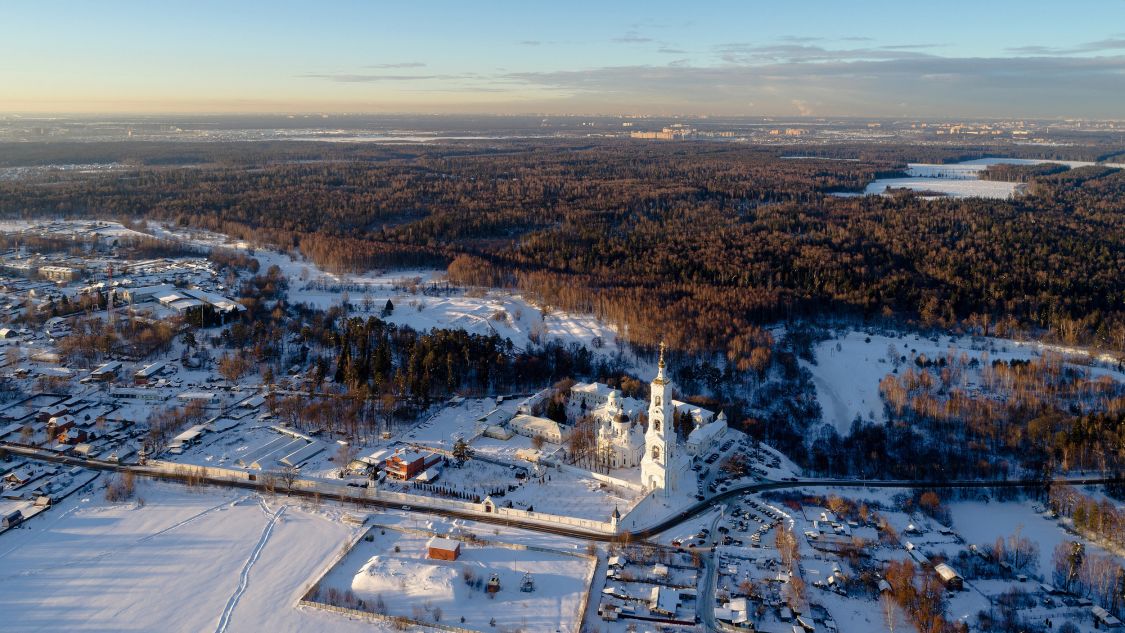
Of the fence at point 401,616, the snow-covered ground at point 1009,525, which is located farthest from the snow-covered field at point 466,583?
the snow-covered ground at point 1009,525

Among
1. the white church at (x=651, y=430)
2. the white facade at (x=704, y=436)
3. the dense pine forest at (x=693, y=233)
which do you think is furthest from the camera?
the dense pine forest at (x=693, y=233)

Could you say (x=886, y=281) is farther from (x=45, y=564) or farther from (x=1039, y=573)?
(x=45, y=564)

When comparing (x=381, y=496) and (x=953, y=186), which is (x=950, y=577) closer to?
(x=381, y=496)

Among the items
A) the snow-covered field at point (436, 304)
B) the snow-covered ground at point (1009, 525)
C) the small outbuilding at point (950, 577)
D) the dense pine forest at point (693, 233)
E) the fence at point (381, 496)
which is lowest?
the snow-covered ground at point (1009, 525)

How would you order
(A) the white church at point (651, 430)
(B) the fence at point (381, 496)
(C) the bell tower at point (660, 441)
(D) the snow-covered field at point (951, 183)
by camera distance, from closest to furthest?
1. (B) the fence at point (381, 496)
2. (C) the bell tower at point (660, 441)
3. (A) the white church at point (651, 430)
4. (D) the snow-covered field at point (951, 183)

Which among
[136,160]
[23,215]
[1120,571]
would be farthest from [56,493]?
[136,160]

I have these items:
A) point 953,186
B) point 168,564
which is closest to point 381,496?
point 168,564

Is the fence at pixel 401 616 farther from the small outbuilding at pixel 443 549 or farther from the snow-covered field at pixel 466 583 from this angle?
the small outbuilding at pixel 443 549

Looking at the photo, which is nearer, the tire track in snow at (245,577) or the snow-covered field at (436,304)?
the tire track in snow at (245,577)
